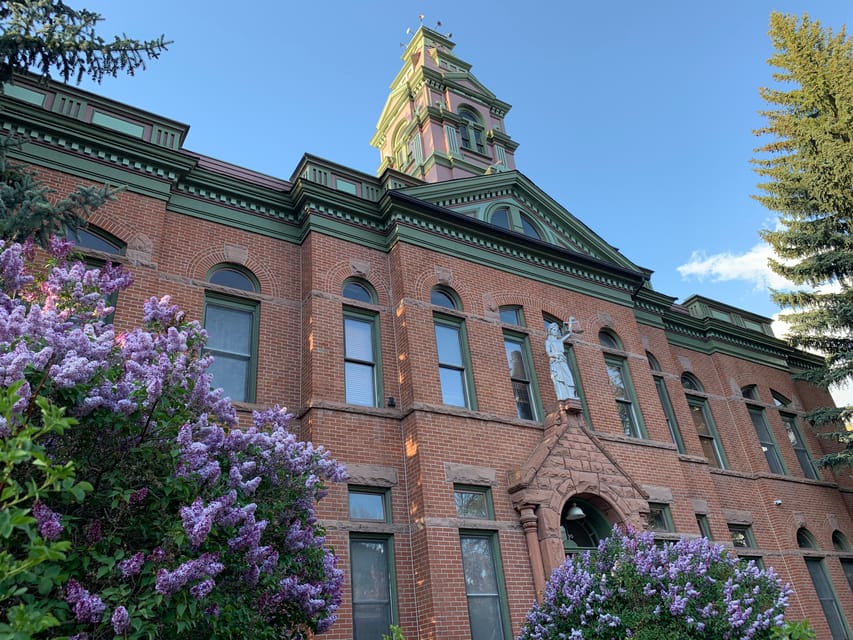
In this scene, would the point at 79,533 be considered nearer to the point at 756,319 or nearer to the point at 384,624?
the point at 384,624

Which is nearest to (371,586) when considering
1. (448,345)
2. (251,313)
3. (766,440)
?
(448,345)

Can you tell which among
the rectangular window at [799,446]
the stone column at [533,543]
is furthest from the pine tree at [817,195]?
the stone column at [533,543]

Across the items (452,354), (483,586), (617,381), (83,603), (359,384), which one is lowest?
(83,603)

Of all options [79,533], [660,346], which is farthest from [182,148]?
[660,346]

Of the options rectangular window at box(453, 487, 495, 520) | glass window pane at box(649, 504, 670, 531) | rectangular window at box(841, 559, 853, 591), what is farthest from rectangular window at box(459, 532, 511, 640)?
rectangular window at box(841, 559, 853, 591)

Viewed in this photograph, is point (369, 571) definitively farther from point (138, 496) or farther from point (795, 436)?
point (795, 436)

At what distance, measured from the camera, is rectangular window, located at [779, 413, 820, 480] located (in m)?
19.6

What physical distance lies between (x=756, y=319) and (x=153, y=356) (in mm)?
21146

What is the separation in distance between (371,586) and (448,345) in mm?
4992

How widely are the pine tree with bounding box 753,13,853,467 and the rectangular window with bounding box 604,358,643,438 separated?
6493mm

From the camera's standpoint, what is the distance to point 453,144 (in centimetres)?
2041

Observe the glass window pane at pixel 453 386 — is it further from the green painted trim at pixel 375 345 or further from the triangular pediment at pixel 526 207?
the triangular pediment at pixel 526 207

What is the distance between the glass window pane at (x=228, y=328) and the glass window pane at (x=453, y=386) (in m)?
3.73

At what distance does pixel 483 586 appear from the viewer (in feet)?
36.2
